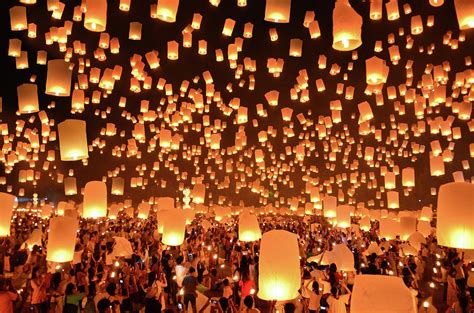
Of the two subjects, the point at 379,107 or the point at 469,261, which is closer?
the point at 469,261

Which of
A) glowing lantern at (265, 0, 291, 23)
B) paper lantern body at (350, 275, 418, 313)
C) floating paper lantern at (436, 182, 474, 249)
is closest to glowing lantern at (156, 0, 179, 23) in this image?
glowing lantern at (265, 0, 291, 23)

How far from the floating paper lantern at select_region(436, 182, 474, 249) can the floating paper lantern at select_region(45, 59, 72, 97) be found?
19.8 ft

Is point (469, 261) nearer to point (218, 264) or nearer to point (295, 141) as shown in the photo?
point (218, 264)

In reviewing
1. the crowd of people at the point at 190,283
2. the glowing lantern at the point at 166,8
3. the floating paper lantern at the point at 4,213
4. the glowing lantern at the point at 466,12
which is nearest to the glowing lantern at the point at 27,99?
the floating paper lantern at the point at 4,213

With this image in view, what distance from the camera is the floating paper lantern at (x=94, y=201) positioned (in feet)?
27.8

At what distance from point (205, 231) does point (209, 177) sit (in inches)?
520

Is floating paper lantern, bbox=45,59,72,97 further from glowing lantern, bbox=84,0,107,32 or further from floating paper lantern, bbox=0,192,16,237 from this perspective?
floating paper lantern, bbox=0,192,16,237

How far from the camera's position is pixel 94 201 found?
28.0 feet

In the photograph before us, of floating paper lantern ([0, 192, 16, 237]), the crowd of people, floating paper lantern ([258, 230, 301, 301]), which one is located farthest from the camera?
floating paper lantern ([0, 192, 16, 237])

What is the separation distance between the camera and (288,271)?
4684 mm

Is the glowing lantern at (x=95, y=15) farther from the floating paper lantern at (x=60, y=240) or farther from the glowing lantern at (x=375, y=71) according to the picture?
the glowing lantern at (x=375, y=71)

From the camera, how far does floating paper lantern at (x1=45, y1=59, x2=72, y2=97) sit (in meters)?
7.50

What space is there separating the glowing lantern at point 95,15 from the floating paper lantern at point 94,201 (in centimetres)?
306

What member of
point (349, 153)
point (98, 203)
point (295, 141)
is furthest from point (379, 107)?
point (98, 203)
